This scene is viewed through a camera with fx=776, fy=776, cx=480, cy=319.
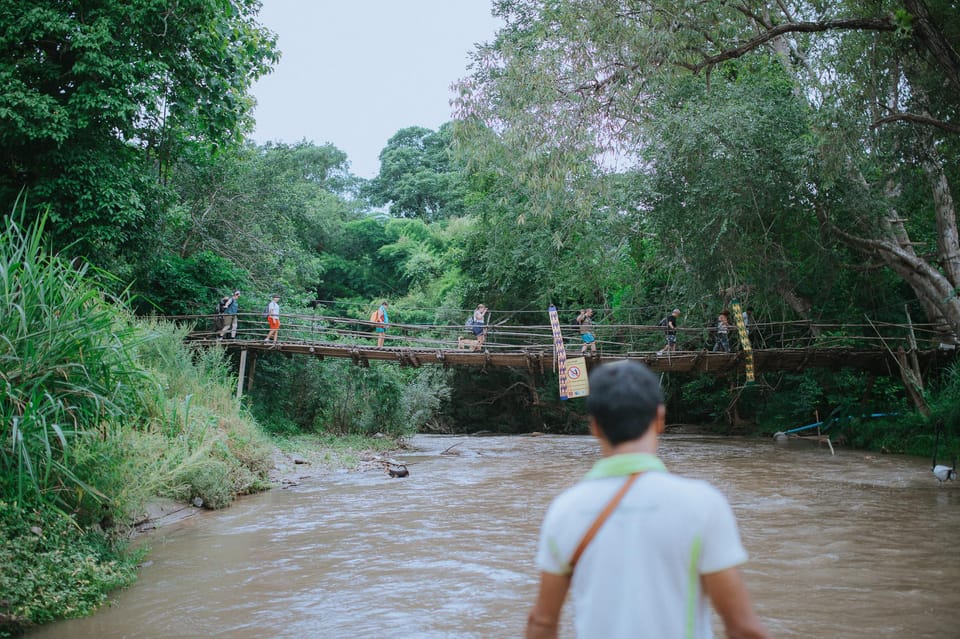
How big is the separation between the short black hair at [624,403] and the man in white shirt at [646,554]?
0.13 ft

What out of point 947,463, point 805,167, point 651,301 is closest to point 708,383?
point 651,301

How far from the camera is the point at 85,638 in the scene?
14.2 ft

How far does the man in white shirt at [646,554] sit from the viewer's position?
1.48m

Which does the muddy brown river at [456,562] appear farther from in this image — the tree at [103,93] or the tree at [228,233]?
the tree at [228,233]

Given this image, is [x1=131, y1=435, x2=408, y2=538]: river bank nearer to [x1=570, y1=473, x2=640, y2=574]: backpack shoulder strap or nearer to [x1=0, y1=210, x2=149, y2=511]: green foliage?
[x1=0, y1=210, x2=149, y2=511]: green foliage

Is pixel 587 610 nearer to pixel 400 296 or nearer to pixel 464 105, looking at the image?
pixel 464 105

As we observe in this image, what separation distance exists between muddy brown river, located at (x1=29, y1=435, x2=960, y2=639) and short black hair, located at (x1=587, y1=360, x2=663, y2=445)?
3.25 metres

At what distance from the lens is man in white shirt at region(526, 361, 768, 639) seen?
148cm

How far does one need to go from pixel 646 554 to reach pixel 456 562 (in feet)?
16.3

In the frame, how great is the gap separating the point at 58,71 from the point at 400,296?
848 inches

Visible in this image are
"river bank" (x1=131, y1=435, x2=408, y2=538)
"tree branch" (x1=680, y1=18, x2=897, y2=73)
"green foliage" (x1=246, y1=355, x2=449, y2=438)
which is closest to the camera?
"river bank" (x1=131, y1=435, x2=408, y2=538)

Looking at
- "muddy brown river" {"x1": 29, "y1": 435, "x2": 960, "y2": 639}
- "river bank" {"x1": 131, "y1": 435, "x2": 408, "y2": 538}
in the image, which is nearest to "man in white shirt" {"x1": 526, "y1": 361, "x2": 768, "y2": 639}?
"muddy brown river" {"x1": 29, "y1": 435, "x2": 960, "y2": 639}

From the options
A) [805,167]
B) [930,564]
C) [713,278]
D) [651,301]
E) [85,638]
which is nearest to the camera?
[85,638]

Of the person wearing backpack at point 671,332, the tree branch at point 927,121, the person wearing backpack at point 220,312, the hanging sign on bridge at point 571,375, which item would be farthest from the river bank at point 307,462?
the tree branch at point 927,121
